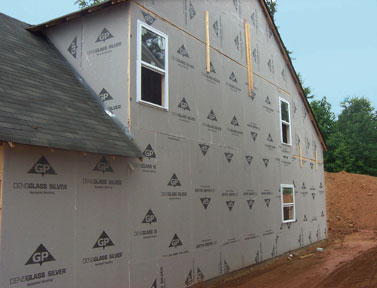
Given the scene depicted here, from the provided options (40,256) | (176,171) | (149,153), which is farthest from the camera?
(176,171)

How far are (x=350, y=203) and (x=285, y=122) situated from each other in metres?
12.7

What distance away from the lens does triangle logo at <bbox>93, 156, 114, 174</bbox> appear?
5.96 metres

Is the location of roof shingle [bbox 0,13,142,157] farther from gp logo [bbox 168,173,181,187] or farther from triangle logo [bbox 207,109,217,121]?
triangle logo [bbox 207,109,217,121]

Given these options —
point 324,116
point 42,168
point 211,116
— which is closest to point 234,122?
point 211,116

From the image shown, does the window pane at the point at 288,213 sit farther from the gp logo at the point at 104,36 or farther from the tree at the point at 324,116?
the tree at the point at 324,116

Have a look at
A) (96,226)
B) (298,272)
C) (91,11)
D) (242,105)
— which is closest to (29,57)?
(91,11)

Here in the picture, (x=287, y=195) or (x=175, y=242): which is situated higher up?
(x=287, y=195)

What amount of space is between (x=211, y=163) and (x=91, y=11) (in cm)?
432

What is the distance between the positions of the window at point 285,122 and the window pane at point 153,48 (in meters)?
6.88

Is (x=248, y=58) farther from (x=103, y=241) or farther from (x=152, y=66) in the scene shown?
(x=103, y=241)

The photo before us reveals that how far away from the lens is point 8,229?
4688mm

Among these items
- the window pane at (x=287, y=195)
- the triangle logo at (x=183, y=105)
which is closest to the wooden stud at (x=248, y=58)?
the triangle logo at (x=183, y=105)

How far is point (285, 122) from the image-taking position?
13320 millimetres

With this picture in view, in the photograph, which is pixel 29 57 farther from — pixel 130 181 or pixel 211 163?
pixel 211 163
